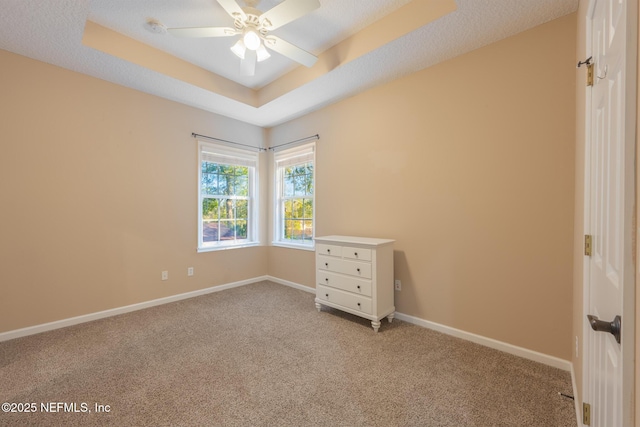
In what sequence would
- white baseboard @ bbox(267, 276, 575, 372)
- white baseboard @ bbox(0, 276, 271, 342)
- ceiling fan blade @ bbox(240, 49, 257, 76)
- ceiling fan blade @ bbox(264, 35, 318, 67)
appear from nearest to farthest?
white baseboard @ bbox(267, 276, 575, 372)
ceiling fan blade @ bbox(264, 35, 318, 67)
ceiling fan blade @ bbox(240, 49, 257, 76)
white baseboard @ bbox(0, 276, 271, 342)

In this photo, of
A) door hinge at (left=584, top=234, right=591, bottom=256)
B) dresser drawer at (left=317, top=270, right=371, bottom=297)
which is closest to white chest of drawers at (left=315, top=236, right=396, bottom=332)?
dresser drawer at (left=317, top=270, right=371, bottom=297)

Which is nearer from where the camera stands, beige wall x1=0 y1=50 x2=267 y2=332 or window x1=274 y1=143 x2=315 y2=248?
beige wall x1=0 y1=50 x2=267 y2=332

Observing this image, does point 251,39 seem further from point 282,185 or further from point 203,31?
point 282,185

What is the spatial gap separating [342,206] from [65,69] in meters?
3.33

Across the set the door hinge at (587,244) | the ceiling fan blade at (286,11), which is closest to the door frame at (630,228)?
the door hinge at (587,244)

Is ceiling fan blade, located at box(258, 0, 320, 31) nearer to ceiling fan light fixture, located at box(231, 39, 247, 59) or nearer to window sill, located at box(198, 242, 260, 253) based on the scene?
ceiling fan light fixture, located at box(231, 39, 247, 59)

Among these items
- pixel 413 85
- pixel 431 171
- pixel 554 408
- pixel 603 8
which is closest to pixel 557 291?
pixel 554 408

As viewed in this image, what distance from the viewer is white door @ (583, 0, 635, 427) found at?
26.3 inches

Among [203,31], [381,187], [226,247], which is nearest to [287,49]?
[203,31]

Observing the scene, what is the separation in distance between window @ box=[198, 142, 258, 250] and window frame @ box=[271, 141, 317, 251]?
337 mm

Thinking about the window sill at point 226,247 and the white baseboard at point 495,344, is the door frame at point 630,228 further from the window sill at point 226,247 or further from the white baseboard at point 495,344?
the window sill at point 226,247

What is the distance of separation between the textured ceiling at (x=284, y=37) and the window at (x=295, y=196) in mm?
987

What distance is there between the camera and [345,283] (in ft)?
9.39

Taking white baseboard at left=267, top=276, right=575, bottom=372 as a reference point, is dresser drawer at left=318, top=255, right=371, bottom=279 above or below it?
above
